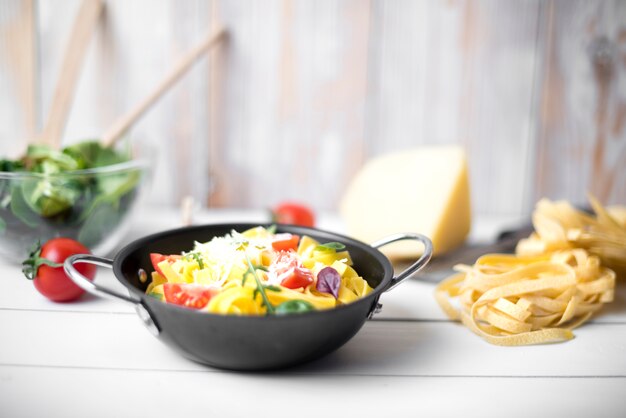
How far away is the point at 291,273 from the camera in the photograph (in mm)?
935

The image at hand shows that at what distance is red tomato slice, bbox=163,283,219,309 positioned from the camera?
885 mm

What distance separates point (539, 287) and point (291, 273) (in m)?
0.45

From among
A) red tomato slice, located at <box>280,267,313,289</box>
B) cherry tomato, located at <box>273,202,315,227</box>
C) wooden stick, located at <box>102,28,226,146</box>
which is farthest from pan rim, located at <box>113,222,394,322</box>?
wooden stick, located at <box>102,28,226,146</box>

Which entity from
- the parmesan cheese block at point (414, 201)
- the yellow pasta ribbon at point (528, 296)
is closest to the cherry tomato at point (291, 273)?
the yellow pasta ribbon at point (528, 296)

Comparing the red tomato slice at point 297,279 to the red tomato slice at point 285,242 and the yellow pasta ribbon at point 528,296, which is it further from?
the yellow pasta ribbon at point 528,296

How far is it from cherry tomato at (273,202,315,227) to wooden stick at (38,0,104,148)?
0.60 meters

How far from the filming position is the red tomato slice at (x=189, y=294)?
885 mm

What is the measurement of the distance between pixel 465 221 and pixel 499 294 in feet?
1.38

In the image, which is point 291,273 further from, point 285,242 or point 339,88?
point 339,88

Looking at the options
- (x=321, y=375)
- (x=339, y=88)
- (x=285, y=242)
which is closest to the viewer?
(x=321, y=375)

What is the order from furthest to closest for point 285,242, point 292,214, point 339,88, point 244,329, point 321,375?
point 339,88 → point 292,214 → point 285,242 → point 321,375 → point 244,329

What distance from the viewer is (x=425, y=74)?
1.78 m

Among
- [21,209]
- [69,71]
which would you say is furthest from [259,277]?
[69,71]

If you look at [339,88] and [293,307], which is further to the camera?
[339,88]
